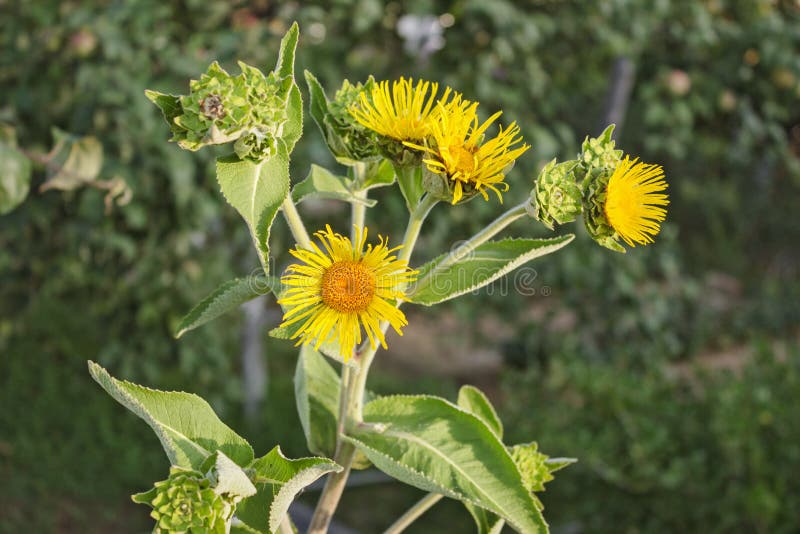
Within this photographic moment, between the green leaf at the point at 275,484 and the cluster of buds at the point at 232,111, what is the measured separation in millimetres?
184

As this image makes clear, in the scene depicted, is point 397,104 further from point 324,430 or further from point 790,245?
point 790,245

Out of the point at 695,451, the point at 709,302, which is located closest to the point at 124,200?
the point at 695,451

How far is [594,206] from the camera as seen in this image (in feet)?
1.61

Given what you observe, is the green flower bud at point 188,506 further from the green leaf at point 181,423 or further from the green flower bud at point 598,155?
the green flower bud at point 598,155

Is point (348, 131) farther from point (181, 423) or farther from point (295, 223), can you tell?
point (181, 423)

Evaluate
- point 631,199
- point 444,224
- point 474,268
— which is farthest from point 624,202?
point 444,224

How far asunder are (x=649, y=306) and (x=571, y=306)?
10.1 inches

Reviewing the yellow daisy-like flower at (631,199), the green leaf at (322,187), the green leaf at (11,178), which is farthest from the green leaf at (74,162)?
the yellow daisy-like flower at (631,199)

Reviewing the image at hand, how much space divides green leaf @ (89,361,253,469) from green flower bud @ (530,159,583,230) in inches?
9.6

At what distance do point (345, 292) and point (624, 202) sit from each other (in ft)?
0.61

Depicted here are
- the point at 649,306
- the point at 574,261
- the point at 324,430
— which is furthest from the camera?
the point at 649,306

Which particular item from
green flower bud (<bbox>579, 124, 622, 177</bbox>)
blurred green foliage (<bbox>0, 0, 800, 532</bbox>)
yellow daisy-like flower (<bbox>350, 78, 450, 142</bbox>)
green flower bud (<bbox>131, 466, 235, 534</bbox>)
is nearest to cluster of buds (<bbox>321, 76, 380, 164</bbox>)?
yellow daisy-like flower (<bbox>350, 78, 450, 142</bbox>)

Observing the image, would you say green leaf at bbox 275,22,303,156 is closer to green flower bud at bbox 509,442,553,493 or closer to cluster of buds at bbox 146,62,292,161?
cluster of buds at bbox 146,62,292,161

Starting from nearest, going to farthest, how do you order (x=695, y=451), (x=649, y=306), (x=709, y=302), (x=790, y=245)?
(x=695, y=451)
(x=649, y=306)
(x=709, y=302)
(x=790, y=245)
